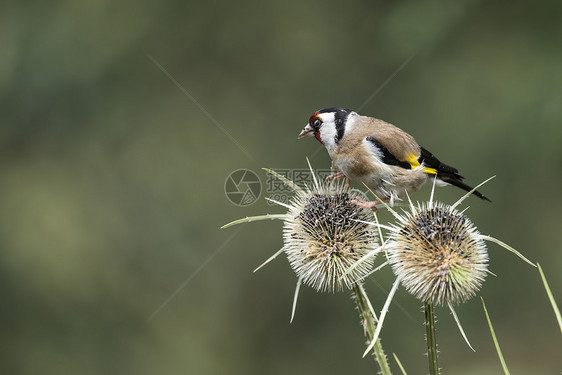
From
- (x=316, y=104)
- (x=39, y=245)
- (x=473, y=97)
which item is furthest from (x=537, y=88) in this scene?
(x=39, y=245)

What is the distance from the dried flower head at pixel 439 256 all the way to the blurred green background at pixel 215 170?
15.0 feet

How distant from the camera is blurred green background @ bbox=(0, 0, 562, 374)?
8.19 m

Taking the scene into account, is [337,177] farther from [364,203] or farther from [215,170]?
[215,170]

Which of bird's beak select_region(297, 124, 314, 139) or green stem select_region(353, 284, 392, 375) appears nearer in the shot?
green stem select_region(353, 284, 392, 375)

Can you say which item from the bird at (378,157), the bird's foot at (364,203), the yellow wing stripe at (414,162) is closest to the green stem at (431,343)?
the bird's foot at (364,203)

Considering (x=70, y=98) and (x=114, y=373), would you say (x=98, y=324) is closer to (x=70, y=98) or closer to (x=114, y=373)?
(x=114, y=373)

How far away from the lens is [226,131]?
916 centimetres

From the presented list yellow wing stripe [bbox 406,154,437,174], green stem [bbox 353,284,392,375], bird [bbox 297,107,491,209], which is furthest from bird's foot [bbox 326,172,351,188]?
green stem [bbox 353,284,392,375]

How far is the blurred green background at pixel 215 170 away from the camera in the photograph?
8.19 m

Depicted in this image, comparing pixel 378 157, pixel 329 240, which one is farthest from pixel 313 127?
pixel 329 240

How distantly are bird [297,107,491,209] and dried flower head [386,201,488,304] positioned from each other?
0.76 meters

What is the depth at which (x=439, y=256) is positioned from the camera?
3.37m

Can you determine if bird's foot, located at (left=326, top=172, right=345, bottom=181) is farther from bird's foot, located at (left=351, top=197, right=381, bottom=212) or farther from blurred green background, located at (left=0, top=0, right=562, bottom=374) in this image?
blurred green background, located at (left=0, top=0, right=562, bottom=374)

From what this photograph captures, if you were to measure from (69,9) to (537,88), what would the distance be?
23.5 ft
